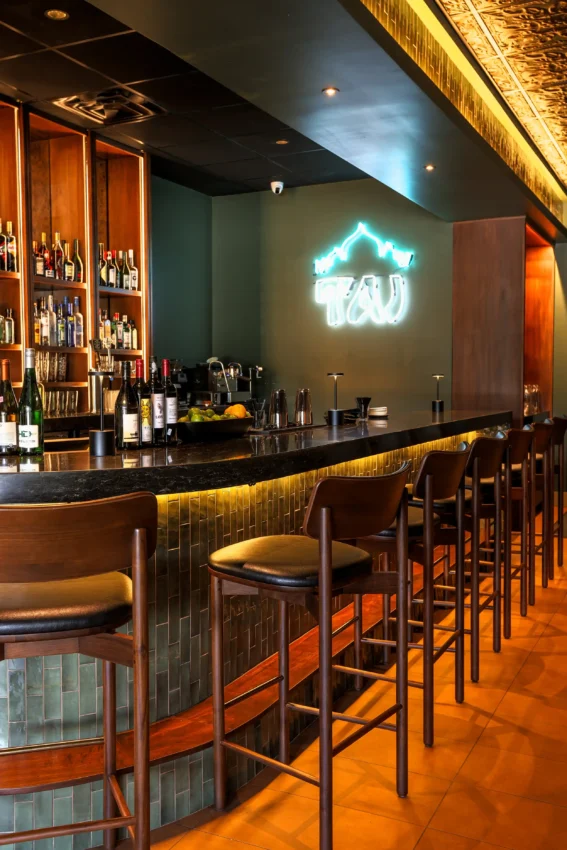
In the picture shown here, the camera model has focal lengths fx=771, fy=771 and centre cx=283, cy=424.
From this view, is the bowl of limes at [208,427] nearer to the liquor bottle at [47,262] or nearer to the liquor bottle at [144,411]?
the liquor bottle at [144,411]

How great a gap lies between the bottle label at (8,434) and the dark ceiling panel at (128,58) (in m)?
2.35

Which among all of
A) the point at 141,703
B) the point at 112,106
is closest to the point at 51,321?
the point at 112,106

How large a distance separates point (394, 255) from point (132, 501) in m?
5.85

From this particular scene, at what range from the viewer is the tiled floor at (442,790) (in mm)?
2102

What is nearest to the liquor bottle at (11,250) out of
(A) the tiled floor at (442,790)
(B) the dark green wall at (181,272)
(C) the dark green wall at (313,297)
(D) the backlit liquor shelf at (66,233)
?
(D) the backlit liquor shelf at (66,233)

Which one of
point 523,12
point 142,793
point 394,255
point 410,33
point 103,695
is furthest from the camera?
point 394,255

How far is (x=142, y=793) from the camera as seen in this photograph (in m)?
1.64

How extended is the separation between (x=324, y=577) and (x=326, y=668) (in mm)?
224

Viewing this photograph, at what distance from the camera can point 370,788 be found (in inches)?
93.0

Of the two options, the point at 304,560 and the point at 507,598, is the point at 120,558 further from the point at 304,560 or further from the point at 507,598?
the point at 507,598

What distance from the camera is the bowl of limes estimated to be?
2.87m

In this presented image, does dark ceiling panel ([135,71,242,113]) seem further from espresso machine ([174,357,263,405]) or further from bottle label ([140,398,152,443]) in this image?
bottle label ([140,398,152,443])

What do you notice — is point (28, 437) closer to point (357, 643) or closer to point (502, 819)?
point (357, 643)

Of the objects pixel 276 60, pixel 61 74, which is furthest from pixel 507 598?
pixel 61 74
